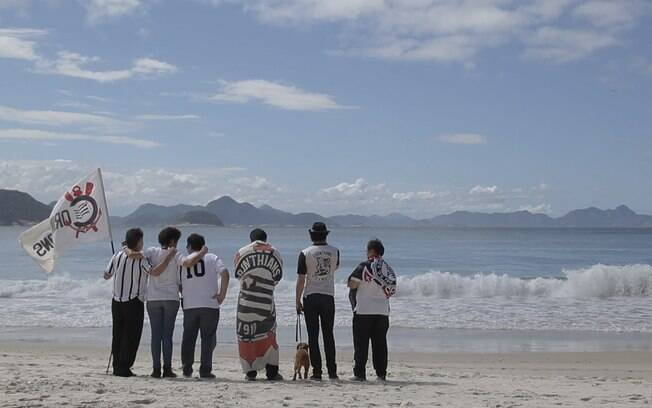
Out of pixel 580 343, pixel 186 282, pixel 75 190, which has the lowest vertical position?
pixel 580 343

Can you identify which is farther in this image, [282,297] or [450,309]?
[282,297]

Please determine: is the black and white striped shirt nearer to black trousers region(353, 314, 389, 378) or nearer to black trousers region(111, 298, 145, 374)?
black trousers region(111, 298, 145, 374)

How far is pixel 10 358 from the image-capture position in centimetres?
1070

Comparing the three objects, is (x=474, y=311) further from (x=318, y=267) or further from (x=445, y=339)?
(x=318, y=267)

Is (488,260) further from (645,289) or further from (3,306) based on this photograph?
(3,306)

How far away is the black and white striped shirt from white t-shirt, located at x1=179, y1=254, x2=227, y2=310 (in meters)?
0.41

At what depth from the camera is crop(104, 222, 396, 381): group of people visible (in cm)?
813

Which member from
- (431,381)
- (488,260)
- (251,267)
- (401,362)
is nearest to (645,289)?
(401,362)

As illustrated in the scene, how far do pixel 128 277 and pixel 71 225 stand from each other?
4.28ft

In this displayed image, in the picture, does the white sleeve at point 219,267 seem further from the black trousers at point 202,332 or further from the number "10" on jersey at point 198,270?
the black trousers at point 202,332

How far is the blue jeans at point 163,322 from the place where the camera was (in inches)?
323

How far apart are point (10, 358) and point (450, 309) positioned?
11056 mm

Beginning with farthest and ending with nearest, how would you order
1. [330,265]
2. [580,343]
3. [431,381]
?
[580,343]
[431,381]
[330,265]

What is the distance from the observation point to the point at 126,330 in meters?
8.26
